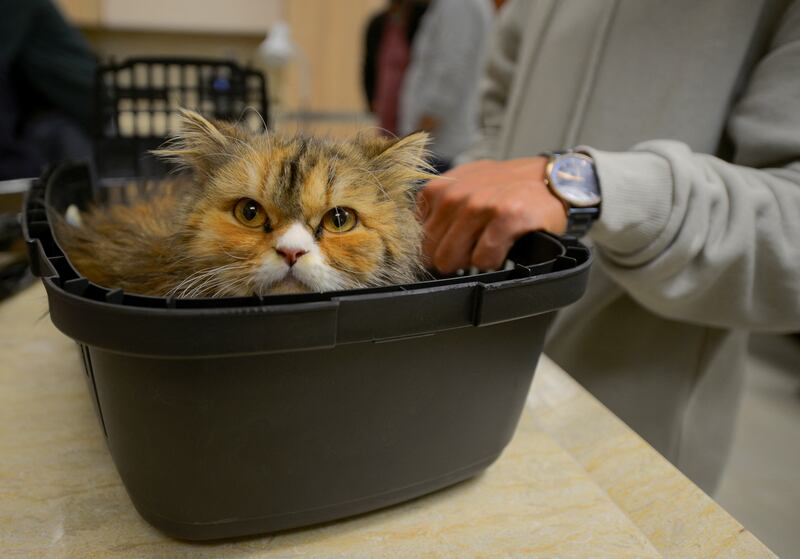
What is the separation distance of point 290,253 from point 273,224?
2.6 inches

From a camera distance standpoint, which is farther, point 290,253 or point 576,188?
point 576,188

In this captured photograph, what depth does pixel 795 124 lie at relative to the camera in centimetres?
82

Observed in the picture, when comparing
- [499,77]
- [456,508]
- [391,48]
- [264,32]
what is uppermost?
[499,77]

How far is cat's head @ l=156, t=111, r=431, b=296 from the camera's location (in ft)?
1.95

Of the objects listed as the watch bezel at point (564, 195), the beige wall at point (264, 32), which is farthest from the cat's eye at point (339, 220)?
the beige wall at point (264, 32)

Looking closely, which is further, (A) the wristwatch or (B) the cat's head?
(A) the wristwatch

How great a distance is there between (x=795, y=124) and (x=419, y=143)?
22.7 inches

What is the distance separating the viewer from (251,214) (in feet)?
2.06

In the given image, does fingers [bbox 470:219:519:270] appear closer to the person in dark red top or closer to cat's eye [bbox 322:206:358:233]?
cat's eye [bbox 322:206:358:233]

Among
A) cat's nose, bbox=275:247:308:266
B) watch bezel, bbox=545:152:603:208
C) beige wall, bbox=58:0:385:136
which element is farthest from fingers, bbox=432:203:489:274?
beige wall, bbox=58:0:385:136

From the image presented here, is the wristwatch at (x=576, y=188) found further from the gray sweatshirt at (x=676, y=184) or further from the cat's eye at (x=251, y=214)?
the cat's eye at (x=251, y=214)

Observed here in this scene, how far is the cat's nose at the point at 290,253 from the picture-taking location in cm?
57

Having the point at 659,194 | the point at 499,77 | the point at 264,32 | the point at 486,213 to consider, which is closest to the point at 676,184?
the point at 659,194

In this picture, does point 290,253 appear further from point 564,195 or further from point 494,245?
point 564,195
